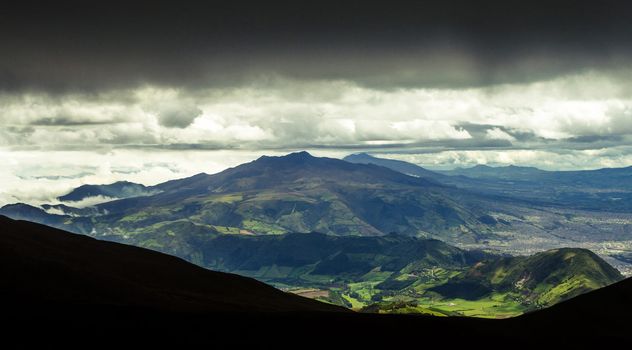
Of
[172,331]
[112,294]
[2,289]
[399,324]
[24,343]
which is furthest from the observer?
[112,294]

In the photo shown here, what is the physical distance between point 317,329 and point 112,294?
77.8m

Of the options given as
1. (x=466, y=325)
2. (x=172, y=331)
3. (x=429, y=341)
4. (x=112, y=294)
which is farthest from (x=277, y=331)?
(x=112, y=294)

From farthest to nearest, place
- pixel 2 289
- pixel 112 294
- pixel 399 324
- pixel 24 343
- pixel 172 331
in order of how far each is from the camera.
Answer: pixel 112 294
pixel 2 289
pixel 399 324
pixel 172 331
pixel 24 343

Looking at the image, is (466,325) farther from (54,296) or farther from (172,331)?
(54,296)

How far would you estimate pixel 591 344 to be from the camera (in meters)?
149

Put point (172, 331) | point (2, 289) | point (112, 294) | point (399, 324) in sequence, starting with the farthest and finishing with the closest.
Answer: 1. point (112, 294)
2. point (2, 289)
3. point (399, 324)
4. point (172, 331)

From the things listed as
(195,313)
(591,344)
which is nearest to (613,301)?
(591,344)

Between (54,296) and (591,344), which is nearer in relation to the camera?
(591,344)

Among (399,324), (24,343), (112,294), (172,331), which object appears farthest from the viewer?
(112,294)

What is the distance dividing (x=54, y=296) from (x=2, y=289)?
13620 millimetres

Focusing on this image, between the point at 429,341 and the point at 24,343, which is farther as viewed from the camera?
the point at 429,341

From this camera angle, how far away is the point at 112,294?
638 feet

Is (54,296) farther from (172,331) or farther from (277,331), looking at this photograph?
(277,331)

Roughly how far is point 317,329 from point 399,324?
21.5m
